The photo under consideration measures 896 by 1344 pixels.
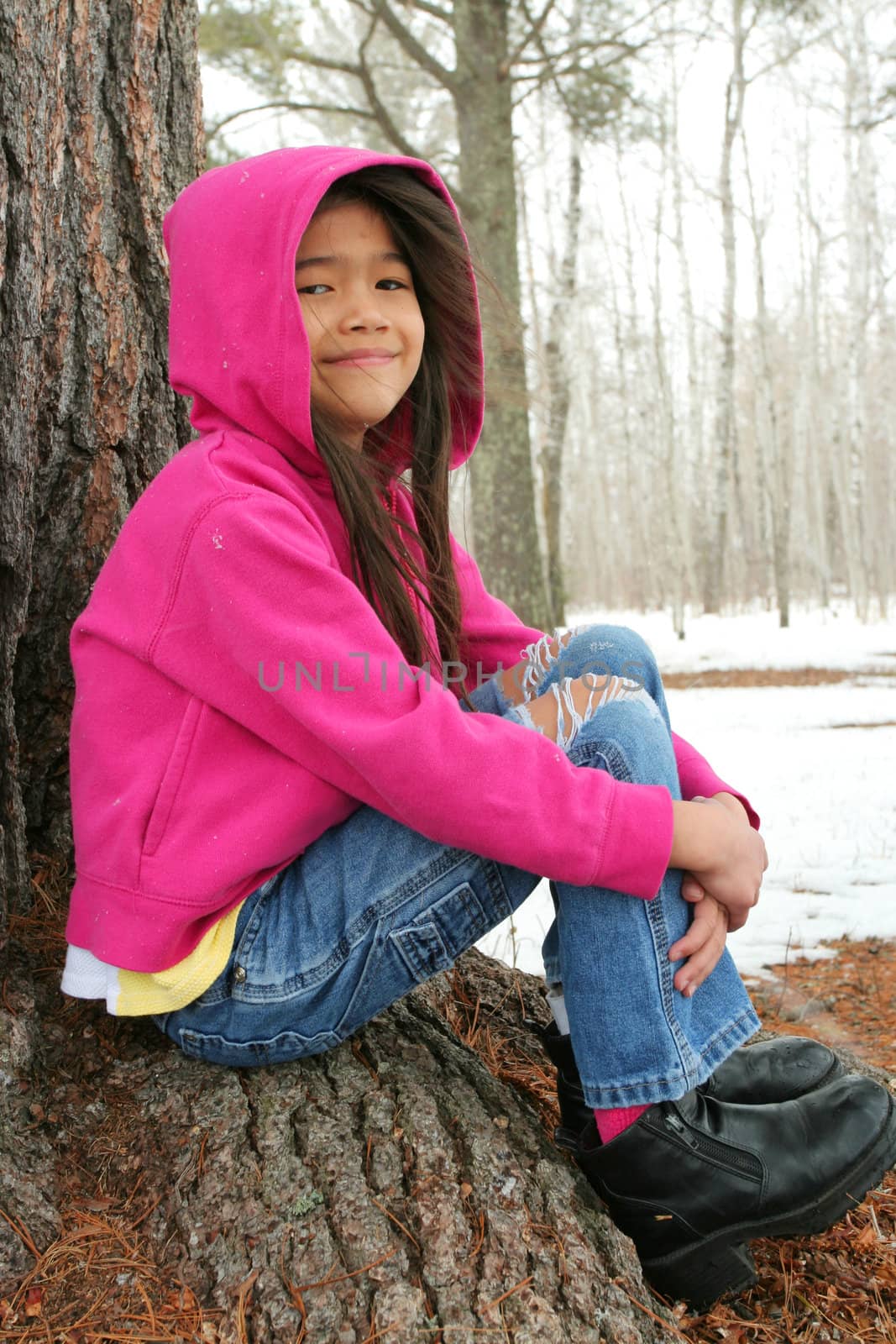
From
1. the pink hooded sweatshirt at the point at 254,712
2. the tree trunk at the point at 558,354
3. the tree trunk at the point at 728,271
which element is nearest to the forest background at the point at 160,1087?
the pink hooded sweatshirt at the point at 254,712

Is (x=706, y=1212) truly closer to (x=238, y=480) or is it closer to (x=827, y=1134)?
(x=827, y=1134)

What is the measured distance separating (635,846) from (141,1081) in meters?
0.76

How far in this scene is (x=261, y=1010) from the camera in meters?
1.31

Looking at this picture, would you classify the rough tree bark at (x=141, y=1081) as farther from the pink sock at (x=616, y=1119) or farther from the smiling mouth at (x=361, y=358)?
the smiling mouth at (x=361, y=358)

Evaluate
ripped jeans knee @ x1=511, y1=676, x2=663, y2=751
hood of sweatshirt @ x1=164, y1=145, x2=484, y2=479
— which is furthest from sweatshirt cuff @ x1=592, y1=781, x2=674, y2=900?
hood of sweatshirt @ x1=164, y1=145, x2=484, y2=479

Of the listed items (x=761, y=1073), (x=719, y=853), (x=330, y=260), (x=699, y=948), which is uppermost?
(x=330, y=260)

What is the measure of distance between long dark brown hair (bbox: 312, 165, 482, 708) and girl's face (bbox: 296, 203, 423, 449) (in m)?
0.03

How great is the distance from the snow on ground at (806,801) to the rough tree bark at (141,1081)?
2.78 feet

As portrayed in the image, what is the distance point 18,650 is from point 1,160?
0.78m

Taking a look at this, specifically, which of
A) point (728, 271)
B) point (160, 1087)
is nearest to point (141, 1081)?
point (160, 1087)

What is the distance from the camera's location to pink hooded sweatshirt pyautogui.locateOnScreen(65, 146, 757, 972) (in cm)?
122

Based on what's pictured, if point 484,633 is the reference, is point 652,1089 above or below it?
below

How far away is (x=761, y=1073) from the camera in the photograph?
59.4 inches

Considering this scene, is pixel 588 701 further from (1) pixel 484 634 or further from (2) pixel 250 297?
(2) pixel 250 297
